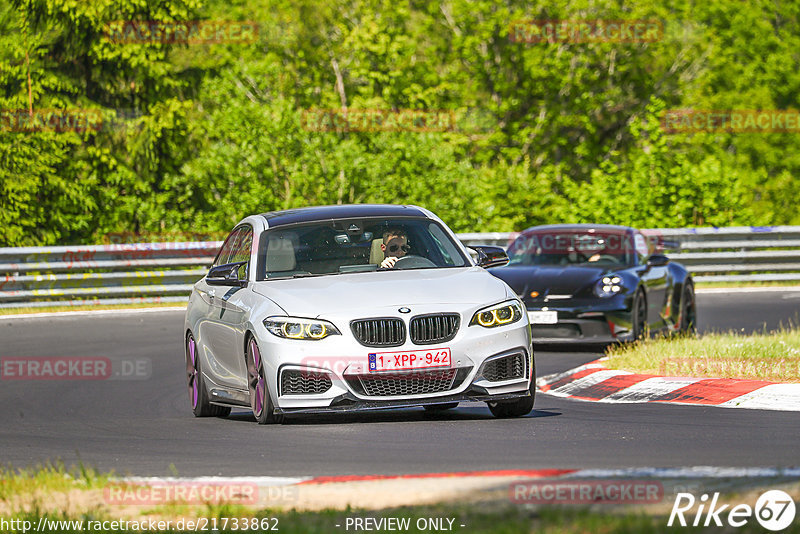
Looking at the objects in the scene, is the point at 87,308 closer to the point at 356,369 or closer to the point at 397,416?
the point at 397,416

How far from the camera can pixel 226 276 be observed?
10.8m

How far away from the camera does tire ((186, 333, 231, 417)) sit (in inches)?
448

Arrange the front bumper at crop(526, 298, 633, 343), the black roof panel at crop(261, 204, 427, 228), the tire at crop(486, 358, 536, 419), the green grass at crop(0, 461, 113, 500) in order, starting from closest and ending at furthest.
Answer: the green grass at crop(0, 461, 113, 500) < the tire at crop(486, 358, 536, 419) < the black roof panel at crop(261, 204, 427, 228) < the front bumper at crop(526, 298, 633, 343)

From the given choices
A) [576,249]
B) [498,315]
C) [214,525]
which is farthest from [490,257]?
[576,249]

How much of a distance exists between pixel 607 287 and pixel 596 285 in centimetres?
12

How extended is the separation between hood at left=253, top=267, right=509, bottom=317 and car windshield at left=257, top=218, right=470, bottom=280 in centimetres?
26

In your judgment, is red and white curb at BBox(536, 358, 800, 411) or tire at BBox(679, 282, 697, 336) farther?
tire at BBox(679, 282, 697, 336)

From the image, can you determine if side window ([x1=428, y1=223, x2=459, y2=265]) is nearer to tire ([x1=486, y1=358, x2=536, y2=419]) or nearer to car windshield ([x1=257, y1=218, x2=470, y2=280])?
car windshield ([x1=257, y1=218, x2=470, y2=280])

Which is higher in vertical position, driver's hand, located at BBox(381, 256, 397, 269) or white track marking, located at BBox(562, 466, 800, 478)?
driver's hand, located at BBox(381, 256, 397, 269)

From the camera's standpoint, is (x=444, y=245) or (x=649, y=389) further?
(x=649, y=389)

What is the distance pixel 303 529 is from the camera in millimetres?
5539

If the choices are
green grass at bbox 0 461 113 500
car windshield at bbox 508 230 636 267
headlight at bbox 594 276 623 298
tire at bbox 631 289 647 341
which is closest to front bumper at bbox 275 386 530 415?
green grass at bbox 0 461 113 500

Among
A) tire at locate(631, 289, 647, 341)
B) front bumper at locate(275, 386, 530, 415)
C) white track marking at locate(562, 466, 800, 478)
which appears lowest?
tire at locate(631, 289, 647, 341)

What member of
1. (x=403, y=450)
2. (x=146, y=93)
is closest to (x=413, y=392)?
(x=403, y=450)
